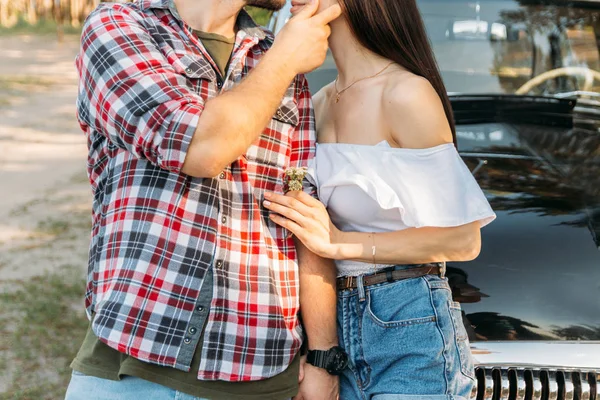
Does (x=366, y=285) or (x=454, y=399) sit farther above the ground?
(x=366, y=285)

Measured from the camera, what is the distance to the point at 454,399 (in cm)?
176

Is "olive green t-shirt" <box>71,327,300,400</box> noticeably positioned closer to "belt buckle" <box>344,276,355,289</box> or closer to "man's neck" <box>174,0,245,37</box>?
"belt buckle" <box>344,276,355,289</box>

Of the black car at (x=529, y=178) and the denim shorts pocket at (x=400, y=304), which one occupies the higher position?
the denim shorts pocket at (x=400, y=304)

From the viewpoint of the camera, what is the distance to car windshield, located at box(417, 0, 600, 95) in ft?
12.2

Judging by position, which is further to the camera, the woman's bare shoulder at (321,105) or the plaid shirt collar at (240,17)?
the woman's bare shoulder at (321,105)

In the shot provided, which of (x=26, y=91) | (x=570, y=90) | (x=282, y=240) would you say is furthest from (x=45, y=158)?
(x=282, y=240)

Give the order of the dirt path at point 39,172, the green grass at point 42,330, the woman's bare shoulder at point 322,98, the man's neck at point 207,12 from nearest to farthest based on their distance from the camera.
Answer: the man's neck at point 207,12 → the woman's bare shoulder at point 322,98 → the green grass at point 42,330 → the dirt path at point 39,172

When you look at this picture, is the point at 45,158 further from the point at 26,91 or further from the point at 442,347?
the point at 442,347

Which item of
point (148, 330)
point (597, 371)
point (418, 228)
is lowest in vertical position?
point (597, 371)

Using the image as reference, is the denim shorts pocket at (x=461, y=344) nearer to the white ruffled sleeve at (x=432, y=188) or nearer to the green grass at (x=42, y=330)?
the white ruffled sleeve at (x=432, y=188)

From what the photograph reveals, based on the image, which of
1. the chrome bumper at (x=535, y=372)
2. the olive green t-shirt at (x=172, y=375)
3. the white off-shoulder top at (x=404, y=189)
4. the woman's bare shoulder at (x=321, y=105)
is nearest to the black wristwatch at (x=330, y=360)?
the olive green t-shirt at (x=172, y=375)

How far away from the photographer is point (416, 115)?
1.85m

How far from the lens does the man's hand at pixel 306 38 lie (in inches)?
70.0

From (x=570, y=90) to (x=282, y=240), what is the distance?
2.57 metres
